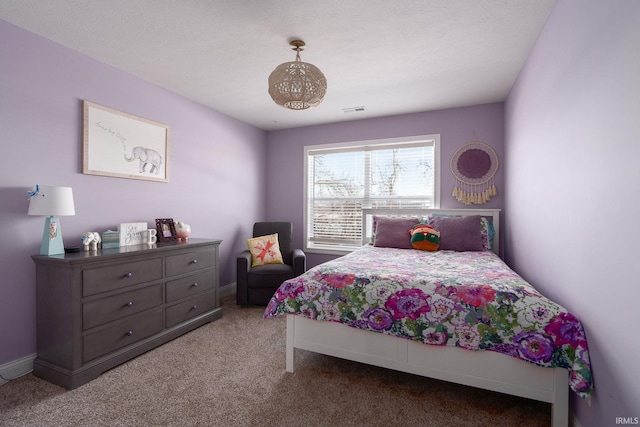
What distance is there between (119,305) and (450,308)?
7.52 feet

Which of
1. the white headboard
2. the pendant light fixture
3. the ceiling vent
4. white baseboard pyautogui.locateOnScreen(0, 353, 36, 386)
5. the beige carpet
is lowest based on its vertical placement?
the beige carpet

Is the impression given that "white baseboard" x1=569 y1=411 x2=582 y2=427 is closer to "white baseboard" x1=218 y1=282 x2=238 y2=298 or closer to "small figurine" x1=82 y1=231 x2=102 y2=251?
"small figurine" x1=82 y1=231 x2=102 y2=251

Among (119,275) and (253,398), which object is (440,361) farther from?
(119,275)

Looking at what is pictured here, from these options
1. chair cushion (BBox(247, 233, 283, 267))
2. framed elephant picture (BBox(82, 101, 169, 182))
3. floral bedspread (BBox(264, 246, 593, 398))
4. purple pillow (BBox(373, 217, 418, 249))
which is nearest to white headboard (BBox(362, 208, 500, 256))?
purple pillow (BBox(373, 217, 418, 249))

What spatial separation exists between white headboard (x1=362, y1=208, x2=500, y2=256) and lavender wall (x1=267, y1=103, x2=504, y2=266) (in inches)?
5.6

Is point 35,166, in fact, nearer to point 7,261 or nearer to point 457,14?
point 7,261

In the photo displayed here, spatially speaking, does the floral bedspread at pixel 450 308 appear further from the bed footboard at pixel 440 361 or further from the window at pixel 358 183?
the window at pixel 358 183

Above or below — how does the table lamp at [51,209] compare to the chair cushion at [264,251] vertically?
above

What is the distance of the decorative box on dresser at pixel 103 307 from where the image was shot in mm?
1960

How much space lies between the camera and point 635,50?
1063 millimetres

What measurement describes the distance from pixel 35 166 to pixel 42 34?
0.96 meters

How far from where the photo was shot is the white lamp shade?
201 cm

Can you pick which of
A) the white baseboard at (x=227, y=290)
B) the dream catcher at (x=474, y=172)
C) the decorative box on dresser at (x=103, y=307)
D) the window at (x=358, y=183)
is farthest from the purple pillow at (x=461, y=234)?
the white baseboard at (x=227, y=290)

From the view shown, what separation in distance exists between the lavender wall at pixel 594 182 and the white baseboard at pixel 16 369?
3366 millimetres
